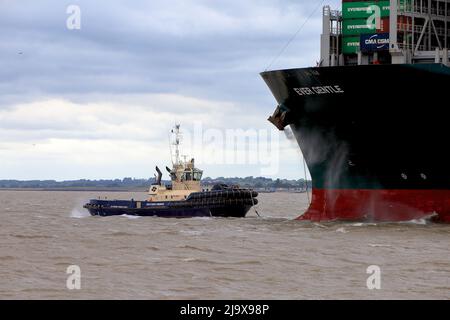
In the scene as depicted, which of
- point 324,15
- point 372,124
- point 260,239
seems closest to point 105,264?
point 260,239

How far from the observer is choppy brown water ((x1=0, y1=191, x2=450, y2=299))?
24.6 m

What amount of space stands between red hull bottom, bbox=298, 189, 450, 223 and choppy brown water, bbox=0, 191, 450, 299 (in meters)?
0.80

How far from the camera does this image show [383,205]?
4291 cm

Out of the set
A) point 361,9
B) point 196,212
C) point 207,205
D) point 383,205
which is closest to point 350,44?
point 361,9

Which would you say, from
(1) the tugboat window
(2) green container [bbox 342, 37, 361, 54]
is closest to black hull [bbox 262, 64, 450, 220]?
(2) green container [bbox 342, 37, 361, 54]

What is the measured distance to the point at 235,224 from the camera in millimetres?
50188

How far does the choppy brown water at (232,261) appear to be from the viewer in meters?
24.6

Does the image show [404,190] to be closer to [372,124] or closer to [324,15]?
[372,124]

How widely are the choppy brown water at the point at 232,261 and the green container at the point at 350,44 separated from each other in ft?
31.8

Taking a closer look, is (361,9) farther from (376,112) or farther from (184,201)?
(184,201)

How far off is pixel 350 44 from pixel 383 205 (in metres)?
10.1

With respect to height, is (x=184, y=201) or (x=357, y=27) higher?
(x=357, y=27)

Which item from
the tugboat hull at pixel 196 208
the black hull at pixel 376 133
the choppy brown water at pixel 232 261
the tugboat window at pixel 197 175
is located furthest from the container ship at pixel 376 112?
the tugboat window at pixel 197 175

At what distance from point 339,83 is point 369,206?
20.3 ft
